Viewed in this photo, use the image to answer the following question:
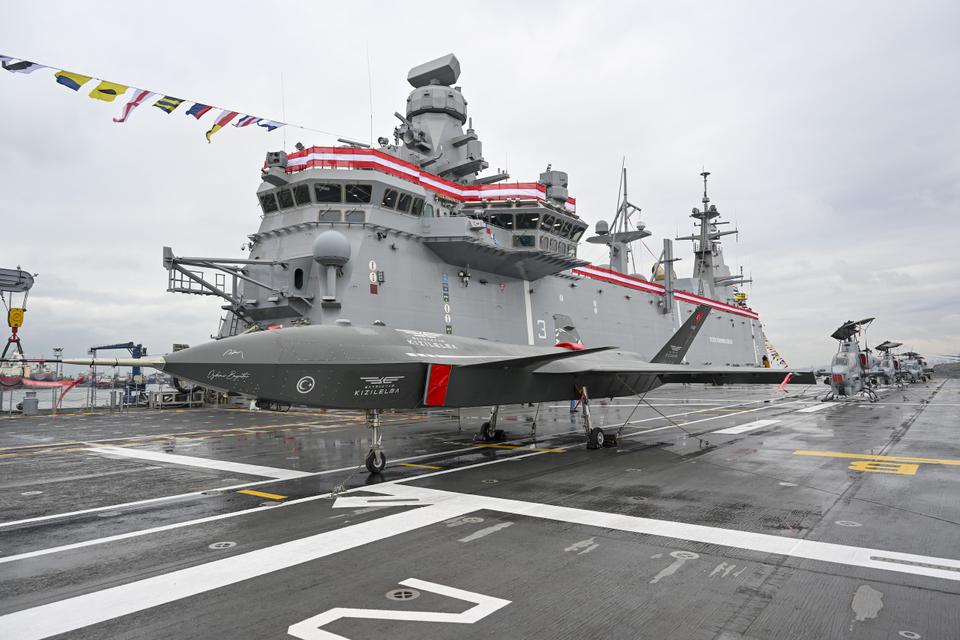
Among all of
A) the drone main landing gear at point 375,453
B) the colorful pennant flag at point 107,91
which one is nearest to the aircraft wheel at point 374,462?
the drone main landing gear at point 375,453

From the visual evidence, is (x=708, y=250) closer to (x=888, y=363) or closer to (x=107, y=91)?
(x=888, y=363)

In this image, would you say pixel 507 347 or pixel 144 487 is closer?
pixel 144 487

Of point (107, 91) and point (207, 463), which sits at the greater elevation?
point (107, 91)

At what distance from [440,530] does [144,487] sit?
6.57m

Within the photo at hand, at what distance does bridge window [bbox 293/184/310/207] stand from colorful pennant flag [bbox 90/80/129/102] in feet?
29.2

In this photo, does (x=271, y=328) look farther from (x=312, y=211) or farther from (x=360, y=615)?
(x=312, y=211)

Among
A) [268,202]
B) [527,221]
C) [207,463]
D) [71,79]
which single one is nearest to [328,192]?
[268,202]

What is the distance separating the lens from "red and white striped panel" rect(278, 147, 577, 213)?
24.2 m

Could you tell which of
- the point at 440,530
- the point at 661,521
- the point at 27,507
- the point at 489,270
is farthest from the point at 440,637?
the point at 489,270

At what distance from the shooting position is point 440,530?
664 centimetres

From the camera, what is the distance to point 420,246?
26.3 meters

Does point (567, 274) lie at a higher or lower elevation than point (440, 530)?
higher

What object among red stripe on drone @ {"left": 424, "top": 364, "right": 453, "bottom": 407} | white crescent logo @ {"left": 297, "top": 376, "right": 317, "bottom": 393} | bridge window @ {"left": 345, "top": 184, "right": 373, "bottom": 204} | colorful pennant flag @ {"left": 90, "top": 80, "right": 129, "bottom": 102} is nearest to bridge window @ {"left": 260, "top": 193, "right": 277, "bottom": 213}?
bridge window @ {"left": 345, "top": 184, "right": 373, "bottom": 204}

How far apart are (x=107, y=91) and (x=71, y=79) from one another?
891 millimetres
